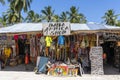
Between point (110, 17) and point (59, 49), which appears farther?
point (110, 17)

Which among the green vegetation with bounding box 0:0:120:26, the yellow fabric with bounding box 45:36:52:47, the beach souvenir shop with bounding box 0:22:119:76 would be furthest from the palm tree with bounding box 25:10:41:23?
the yellow fabric with bounding box 45:36:52:47

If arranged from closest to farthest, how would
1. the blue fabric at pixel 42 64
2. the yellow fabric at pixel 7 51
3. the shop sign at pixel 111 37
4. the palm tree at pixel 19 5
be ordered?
the blue fabric at pixel 42 64, the shop sign at pixel 111 37, the yellow fabric at pixel 7 51, the palm tree at pixel 19 5

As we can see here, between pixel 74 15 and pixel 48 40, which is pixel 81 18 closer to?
pixel 74 15

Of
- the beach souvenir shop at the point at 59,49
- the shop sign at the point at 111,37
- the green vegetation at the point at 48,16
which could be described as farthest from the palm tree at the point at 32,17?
the shop sign at the point at 111,37

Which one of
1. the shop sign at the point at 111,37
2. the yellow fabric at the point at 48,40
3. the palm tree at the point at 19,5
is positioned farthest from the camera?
the palm tree at the point at 19,5

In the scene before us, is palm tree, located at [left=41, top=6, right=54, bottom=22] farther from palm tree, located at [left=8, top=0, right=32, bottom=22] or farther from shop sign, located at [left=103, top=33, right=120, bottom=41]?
shop sign, located at [left=103, top=33, right=120, bottom=41]

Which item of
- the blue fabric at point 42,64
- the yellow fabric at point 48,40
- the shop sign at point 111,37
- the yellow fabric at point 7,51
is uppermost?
the shop sign at point 111,37

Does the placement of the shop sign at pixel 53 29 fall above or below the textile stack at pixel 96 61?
above

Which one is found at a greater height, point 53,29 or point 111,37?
point 53,29

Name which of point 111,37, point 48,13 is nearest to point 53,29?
point 111,37

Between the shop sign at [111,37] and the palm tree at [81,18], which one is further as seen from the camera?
the palm tree at [81,18]

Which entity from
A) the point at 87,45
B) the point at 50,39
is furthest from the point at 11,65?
the point at 87,45

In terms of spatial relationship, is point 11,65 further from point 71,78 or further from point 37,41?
point 71,78

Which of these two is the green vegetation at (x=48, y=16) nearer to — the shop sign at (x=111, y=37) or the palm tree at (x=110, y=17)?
the palm tree at (x=110, y=17)
